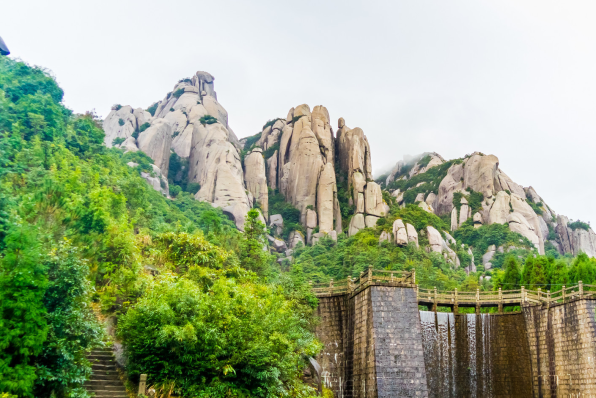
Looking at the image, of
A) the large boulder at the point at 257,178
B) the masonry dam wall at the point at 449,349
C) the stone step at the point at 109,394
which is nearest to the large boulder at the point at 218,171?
the large boulder at the point at 257,178

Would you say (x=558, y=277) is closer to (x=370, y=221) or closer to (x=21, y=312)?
(x=370, y=221)

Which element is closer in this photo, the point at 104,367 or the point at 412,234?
the point at 104,367

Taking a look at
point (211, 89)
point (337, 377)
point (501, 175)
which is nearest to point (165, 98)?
point (211, 89)

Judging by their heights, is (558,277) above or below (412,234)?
below

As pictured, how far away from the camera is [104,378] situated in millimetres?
13125

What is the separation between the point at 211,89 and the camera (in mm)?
67000

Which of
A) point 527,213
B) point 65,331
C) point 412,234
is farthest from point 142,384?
point 527,213

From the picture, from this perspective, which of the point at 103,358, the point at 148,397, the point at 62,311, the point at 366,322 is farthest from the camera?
the point at 366,322

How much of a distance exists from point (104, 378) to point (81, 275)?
3.42 meters

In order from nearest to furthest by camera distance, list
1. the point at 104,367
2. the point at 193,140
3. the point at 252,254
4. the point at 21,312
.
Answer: the point at 21,312 < the point at 104,367 < the point at 252,254 < the point at 193,140

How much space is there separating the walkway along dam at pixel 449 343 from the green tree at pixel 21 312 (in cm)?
1175

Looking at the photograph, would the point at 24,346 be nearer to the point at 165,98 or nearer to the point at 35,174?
the point at 35,174

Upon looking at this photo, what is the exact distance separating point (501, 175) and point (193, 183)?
34151 millimetres

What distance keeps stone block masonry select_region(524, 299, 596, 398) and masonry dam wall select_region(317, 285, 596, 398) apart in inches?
1.5
